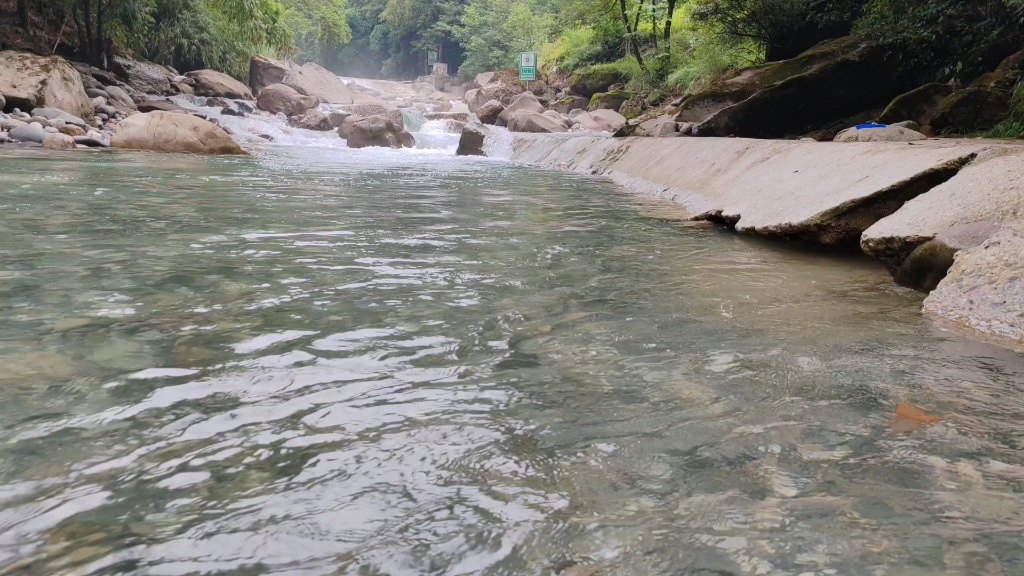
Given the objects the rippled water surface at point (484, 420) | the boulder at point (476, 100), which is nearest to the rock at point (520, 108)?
the boulder at point (476, 100)

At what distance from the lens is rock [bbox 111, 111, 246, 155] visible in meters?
12.5

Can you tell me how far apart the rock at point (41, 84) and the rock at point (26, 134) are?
1.94 metres

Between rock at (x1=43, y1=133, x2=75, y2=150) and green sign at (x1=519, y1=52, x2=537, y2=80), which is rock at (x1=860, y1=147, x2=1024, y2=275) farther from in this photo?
green sign at (x1=519, y1=52, x2=537, y2=80)

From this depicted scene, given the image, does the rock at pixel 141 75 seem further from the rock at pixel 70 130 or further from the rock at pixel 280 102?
the rock at pixel 70 130

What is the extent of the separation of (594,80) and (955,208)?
2388 cm

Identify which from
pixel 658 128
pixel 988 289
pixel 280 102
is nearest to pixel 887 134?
pixel 658 128

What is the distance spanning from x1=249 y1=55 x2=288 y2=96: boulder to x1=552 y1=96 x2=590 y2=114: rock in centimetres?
1158

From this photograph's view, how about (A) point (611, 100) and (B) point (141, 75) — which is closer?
(B) point (141, 75)

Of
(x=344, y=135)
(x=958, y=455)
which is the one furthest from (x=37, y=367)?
(x=344, y=135)

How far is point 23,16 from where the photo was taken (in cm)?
1842

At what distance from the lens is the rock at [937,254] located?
131 inches

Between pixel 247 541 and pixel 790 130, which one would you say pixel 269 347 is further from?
pixel 790 130

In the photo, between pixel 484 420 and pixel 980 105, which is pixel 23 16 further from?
pixel 484 420

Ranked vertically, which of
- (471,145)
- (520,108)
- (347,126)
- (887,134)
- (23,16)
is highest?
(23,16)
